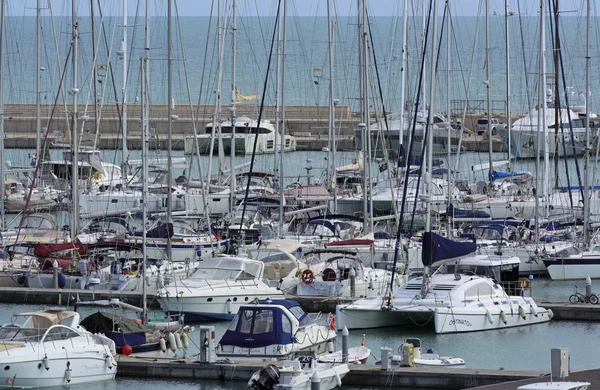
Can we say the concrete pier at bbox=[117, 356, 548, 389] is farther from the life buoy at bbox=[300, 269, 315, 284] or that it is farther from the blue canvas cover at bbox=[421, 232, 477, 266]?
the life buoy at bbox=[300, 269, 315, 284]

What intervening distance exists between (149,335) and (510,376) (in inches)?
282

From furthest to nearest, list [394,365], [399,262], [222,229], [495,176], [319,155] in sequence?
[319,155] → [495,176] → [222,229] → [399,262] → [394,365]

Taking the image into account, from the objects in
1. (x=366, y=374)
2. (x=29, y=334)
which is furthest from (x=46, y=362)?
(x=366, y=374)

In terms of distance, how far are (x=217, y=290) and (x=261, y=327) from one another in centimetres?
640

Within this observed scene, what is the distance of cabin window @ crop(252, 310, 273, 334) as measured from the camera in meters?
26.4

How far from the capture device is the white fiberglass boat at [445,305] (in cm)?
3109

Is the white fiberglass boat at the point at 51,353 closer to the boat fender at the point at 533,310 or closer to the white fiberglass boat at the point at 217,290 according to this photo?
the white fiberglass boat at the point at 217,290

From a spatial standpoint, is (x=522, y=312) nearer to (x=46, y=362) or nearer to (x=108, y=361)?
(x=108, y=361)

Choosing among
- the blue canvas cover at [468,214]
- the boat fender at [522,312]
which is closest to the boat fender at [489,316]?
the boat fender at [522,312]

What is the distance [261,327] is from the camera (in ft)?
86.7

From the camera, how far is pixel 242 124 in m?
69.8

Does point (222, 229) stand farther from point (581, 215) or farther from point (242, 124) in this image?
point (242, 124)

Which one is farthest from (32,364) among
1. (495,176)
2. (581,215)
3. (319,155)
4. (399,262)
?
(319,155)

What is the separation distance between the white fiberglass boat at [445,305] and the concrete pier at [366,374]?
5651 millimetres
